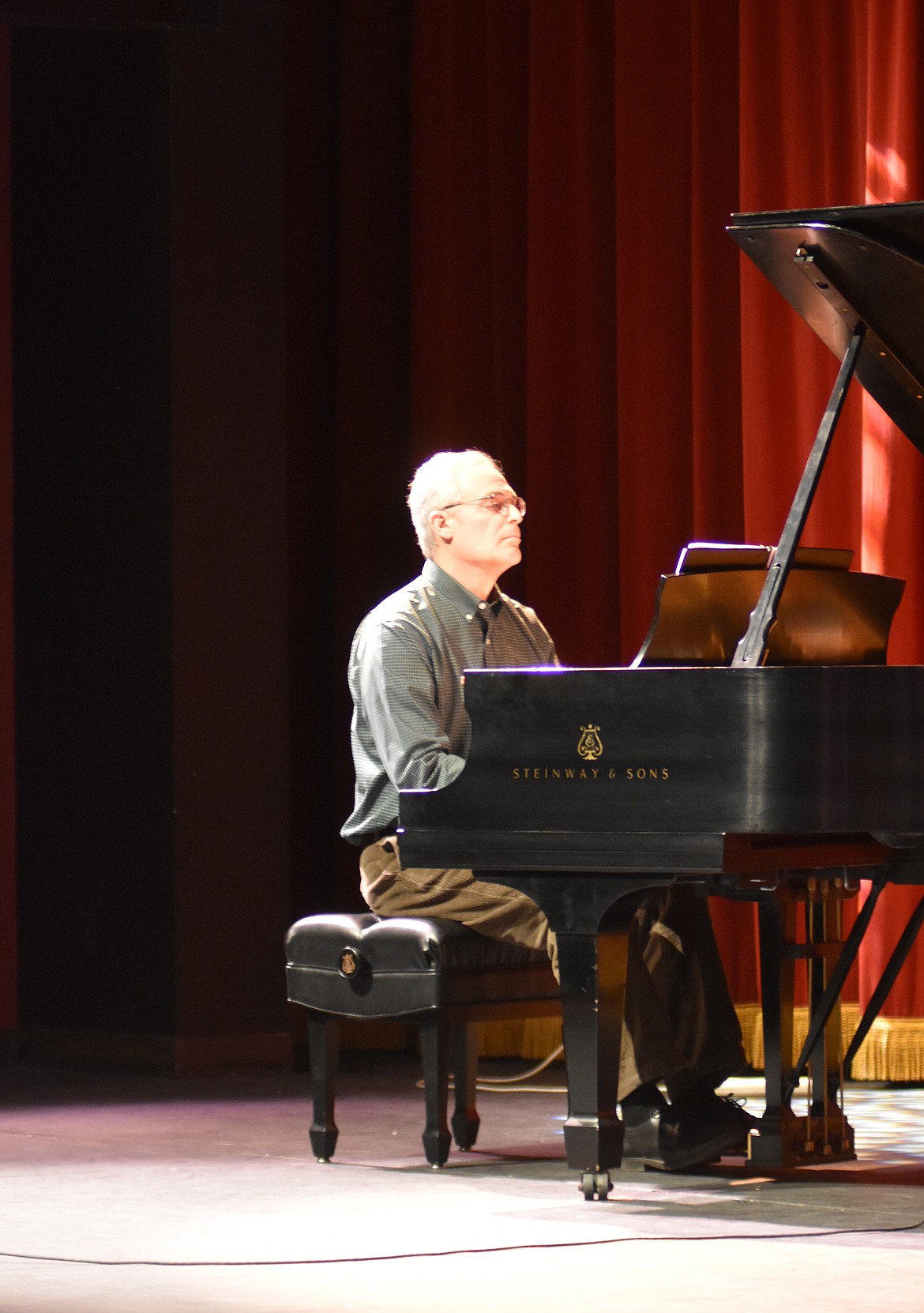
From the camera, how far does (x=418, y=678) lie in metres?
4.07

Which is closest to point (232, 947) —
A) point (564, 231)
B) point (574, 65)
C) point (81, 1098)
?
point (81, 1098)

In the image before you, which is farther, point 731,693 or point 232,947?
point 232,947

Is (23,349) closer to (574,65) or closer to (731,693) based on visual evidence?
(574,65)

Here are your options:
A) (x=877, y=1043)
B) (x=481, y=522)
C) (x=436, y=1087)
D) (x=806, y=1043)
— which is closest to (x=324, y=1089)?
(x=436, y=1087)

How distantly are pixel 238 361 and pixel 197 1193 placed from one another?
7.55 feet

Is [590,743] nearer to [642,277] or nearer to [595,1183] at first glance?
[595,1183]

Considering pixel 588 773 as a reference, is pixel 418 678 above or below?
above

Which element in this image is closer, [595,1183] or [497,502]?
[595,1183]

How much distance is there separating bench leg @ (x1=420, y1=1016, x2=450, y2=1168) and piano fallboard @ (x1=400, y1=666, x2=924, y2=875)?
462mm

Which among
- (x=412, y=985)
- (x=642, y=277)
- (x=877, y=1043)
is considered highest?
(x=642, y=277)

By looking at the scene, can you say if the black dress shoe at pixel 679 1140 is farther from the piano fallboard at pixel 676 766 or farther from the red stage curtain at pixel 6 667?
the red stage curtain at pixel 6 667


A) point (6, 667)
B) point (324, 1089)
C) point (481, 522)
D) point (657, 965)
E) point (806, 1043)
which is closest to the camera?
point (657, 965)

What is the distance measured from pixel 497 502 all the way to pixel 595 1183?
4.20 feet

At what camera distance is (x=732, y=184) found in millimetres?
5570
